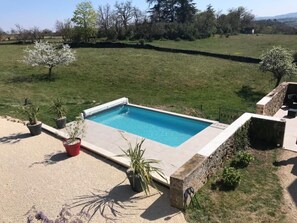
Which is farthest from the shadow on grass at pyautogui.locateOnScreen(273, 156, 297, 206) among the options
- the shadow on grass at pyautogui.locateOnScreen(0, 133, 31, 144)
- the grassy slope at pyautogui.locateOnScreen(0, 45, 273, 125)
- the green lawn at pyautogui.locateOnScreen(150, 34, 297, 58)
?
the green lawn at pyautogui.locateOnScreen(150, 34, 297, 58)

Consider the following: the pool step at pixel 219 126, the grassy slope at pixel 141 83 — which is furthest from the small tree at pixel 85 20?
the pool step at pixel 219 126

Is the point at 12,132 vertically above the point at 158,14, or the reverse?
the point at 158,14

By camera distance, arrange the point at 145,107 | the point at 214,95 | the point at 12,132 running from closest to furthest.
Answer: the point at 12,132 → the point at 145,107 → the point at 214,95

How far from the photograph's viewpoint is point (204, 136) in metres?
11.0

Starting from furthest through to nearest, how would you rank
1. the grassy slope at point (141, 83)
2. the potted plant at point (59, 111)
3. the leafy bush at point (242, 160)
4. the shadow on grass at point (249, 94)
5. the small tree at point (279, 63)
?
1. the small tree at point (279, 63)
2. the shadow on grass at point (249, 94)
3. the grassy slope at point (141, 83)
4. the potted plant at point (59, 111)
5. the leafy bush at point (242, 160)

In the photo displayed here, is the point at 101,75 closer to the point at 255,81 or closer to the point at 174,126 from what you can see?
the point at 174,126

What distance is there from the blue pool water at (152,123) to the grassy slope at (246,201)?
4500 mm

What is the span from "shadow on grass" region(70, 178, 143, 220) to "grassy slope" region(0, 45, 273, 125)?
7.04m

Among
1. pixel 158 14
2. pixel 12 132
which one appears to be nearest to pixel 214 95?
pixel 12 132

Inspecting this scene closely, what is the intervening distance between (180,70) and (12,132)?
54.5 feet

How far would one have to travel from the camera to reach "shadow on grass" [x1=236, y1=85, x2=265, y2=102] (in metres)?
18.4

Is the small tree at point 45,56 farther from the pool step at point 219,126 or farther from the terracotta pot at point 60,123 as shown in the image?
the pool step at point 219,126

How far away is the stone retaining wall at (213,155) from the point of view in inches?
234

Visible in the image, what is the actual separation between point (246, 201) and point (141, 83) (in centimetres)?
1536
